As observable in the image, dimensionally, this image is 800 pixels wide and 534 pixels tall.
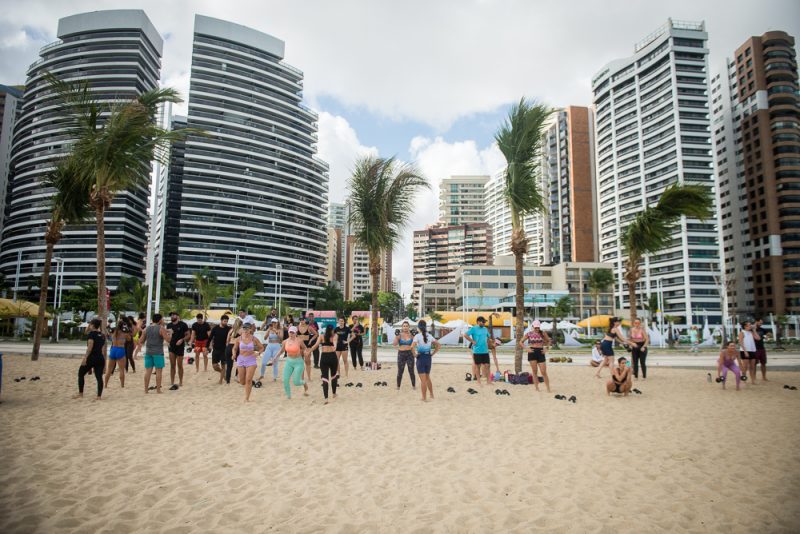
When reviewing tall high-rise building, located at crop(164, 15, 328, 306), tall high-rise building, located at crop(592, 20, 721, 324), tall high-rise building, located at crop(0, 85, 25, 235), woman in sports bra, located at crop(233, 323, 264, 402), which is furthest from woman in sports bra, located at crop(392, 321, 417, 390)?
tall high-rise building, located at crop(0, 85, 25, 235)

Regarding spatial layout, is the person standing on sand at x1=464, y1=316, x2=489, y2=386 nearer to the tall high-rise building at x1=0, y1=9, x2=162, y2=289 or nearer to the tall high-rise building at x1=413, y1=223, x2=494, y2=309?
the tall high-rise building at x1=0, y1=9, x2=162, y2=289

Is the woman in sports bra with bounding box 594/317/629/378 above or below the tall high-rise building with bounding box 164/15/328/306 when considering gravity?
below

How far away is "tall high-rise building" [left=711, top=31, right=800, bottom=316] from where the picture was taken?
7844 cm

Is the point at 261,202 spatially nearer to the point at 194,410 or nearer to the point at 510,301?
the point at 510,301

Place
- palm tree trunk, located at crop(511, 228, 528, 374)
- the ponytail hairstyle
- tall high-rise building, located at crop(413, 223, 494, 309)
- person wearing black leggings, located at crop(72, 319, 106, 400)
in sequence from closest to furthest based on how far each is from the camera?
person wearing black leggings, located at crop(72, 319, 106, 400) < the ponytail hairstyle < palm tree trunk, located at crop(511, 228, 528, 374) < tall high-rise building, located at crop(413, 223, 494, 309)

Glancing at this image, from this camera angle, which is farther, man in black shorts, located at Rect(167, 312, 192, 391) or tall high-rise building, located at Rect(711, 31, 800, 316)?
tall high-rise building, located at Rect(711, 31, 800, 316)

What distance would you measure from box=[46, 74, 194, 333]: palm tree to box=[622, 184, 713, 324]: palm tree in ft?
51.3

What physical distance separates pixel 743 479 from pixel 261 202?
97391 millimetres

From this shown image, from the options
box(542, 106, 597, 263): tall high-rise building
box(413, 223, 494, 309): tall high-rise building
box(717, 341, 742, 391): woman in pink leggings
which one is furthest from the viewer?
box(413, 223, 494, 309): tall high-rise building

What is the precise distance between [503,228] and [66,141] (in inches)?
4777

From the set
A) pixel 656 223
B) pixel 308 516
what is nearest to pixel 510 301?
pixel 656 223

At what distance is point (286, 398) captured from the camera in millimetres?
9484

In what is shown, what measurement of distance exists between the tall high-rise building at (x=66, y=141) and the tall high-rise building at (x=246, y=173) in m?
9.83

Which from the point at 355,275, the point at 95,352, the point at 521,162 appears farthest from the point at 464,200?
the point at 95,352
